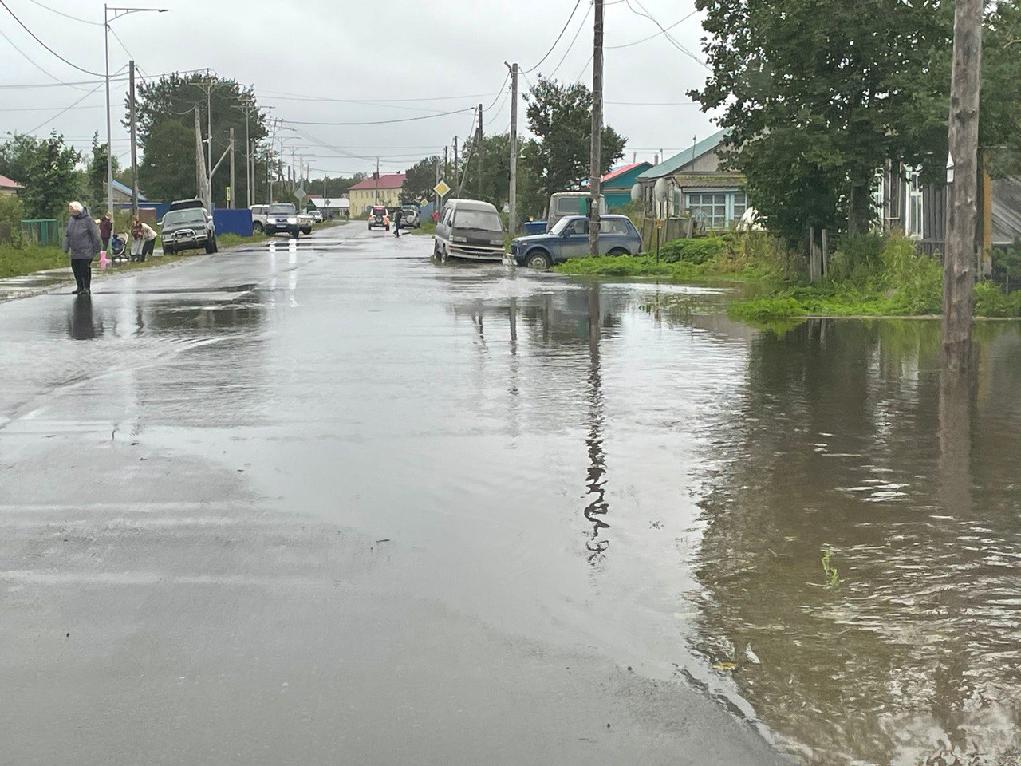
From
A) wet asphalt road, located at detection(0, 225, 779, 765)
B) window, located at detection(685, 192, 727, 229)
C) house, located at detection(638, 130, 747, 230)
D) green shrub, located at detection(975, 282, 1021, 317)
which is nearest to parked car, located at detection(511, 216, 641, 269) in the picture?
green shrub, located at detection(975, 282, 1021, 317)

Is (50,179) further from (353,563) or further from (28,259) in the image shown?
(353,563)

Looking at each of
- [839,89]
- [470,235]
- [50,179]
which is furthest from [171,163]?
[839,89]

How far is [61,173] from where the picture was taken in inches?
2336

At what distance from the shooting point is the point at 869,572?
6.70 metres

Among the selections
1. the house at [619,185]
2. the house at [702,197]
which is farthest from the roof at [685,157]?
the house at [619,185]

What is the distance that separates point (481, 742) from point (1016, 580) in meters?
3.09

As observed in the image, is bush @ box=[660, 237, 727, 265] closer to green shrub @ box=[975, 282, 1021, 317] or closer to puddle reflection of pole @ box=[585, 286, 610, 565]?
green shrub @ box=[975, 282, 1021, 317]

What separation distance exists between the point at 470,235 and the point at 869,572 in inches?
1552

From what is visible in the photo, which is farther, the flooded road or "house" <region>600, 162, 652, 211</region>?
"house" <region>600, 162, 652, 211</region>

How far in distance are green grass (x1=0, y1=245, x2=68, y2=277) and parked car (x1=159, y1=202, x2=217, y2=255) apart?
16.9ft

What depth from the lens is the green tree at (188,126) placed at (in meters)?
120

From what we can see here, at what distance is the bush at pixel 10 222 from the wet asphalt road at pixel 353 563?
35.1m

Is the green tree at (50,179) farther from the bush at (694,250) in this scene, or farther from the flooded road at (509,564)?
the flooded road at (509,564)

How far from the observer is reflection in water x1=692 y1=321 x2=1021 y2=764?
15.8ft
